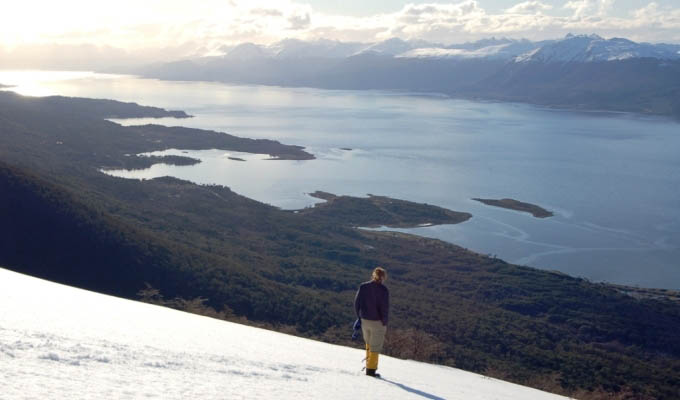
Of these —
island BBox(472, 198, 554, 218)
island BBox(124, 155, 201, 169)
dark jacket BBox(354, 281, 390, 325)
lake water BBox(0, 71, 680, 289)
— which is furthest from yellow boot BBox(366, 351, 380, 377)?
island BBox(124, 155, 201, 169)

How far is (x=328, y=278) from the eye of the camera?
1152 inches

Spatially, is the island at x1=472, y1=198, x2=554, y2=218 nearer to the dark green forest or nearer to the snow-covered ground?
Answer: the dark green forest

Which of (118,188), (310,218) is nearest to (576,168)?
(310,218)

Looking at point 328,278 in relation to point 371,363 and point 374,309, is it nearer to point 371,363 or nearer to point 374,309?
point 371,363

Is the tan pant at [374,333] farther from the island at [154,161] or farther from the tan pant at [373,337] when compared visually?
the island at [154,161]

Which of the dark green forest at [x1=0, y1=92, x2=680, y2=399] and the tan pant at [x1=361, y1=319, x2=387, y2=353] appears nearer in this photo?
the tan pant at [x1=361, y1=319, x2=387, y2=353]

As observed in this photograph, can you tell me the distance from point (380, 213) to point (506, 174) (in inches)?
962

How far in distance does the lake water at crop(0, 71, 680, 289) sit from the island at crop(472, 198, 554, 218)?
3.46 feet

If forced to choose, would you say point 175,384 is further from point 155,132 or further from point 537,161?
point 155,132

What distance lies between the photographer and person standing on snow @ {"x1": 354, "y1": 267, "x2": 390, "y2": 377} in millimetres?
6773

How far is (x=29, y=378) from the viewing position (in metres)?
4.13

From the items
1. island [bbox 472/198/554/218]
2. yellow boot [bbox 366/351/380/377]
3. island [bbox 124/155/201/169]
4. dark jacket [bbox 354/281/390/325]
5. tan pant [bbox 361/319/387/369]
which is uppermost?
dark jacket [bbox 354/281/390/325]

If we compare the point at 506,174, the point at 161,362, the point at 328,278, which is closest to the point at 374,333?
the point at 161,362

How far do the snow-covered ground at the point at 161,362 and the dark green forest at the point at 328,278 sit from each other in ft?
14.9
